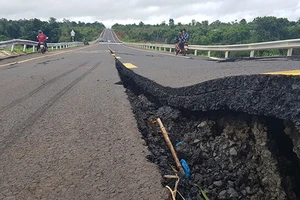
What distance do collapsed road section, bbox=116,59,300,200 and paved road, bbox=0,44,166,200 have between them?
0.63 ft

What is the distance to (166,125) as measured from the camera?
3629mm

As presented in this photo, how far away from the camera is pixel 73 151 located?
243cm

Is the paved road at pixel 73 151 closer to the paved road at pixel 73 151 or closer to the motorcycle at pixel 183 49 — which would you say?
the paved road at pixel 73 151

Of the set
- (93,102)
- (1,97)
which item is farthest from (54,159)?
(1,97)

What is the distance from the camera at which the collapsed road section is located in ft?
7.99

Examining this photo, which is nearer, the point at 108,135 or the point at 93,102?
the point at 108,135

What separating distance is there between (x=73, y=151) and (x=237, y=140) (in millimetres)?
1580

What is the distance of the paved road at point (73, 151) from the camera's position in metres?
1.87

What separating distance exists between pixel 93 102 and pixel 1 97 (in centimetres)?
151

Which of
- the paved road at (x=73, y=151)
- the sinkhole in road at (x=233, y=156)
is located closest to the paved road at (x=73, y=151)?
the paved road at (x=73, y=151)

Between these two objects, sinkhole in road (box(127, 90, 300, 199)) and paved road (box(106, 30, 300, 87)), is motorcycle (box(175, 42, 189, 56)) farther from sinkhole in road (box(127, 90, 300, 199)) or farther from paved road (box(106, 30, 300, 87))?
sinkhole in road (box(127, 90, 300, 199))

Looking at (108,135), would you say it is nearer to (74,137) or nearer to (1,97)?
(74,137)

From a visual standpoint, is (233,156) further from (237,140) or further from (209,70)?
(209,70)

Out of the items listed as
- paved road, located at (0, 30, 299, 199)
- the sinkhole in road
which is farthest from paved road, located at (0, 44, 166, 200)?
the sinkhole in road
